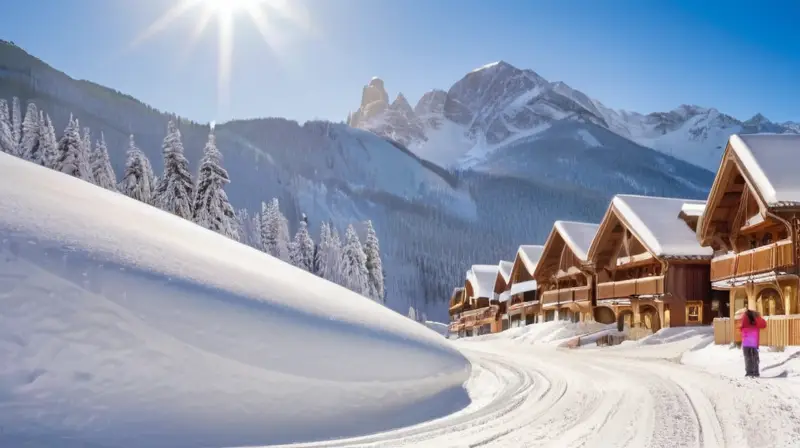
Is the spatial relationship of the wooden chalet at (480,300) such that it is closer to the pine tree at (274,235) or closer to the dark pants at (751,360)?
the pine tree at (274,235)

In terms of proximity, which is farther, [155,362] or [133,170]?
[133,170]

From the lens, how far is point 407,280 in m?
173

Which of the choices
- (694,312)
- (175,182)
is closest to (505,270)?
(694,312)

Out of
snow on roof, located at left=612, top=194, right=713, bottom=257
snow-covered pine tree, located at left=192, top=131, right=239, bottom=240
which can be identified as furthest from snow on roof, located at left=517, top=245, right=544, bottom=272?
snow-covered pine tree, located at left=192, top=131, right=239, bottom=240

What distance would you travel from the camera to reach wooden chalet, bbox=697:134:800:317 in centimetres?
1925

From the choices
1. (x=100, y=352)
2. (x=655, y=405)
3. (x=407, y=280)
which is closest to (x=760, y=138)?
(x=655, y=405)

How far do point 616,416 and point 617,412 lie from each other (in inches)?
14.3

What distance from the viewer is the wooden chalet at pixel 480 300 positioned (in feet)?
215

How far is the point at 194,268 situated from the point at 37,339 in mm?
2385

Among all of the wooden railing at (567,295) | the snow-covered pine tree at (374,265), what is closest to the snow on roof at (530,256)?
the wooden railing at (567,295)

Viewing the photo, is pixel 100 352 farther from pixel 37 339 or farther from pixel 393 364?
pixel 393 364

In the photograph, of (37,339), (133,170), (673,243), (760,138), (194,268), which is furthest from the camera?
(133,170)

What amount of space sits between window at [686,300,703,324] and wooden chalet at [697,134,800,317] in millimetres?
2993

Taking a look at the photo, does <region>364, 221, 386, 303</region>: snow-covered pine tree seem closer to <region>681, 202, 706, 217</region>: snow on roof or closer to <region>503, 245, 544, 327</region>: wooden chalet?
<region>503, 245, 544, 327</region>: wooden chalet
